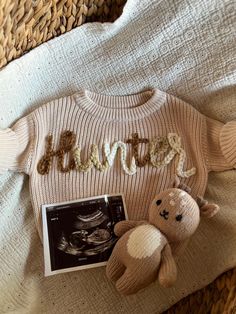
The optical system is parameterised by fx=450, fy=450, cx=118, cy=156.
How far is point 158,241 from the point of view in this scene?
86cm

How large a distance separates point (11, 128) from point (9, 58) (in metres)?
0.17

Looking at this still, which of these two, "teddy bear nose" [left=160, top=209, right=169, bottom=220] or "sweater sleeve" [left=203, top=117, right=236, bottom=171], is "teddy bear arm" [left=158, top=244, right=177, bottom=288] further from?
"sweater sleeve" [left=203, top=117, right=236, bottom=171]

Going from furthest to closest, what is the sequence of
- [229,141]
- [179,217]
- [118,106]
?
1. [118,106]
2. [229,141]
3. [179,217]

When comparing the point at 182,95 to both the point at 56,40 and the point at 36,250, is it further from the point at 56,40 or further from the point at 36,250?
the point at 36,250

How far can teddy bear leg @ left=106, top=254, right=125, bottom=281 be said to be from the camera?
91 cm

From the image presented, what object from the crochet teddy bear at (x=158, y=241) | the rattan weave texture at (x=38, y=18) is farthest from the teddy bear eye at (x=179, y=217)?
the rattan weave texture at (x=38, y=18)

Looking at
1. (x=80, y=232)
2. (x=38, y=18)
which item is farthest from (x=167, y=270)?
(x=38, y=18)

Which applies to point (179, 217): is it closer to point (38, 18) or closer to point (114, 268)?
point (114, 268)

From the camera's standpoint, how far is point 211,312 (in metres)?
0.92

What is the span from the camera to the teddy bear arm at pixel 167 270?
0.85m

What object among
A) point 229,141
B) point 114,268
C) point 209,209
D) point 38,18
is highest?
point 38,18

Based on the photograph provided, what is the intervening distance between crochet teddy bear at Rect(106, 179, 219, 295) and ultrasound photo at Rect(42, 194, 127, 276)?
105 millimetres

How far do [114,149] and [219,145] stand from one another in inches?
9.7

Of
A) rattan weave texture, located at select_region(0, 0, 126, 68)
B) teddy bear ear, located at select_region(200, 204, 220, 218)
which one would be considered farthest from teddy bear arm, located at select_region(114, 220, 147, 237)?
rattan weave texture, located at select_region(0, 0, 126, 68)
